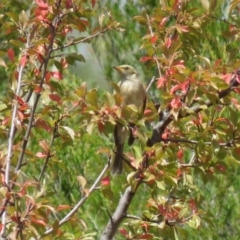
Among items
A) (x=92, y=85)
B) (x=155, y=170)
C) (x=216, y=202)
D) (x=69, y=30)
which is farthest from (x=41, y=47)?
(x=92, y=85)

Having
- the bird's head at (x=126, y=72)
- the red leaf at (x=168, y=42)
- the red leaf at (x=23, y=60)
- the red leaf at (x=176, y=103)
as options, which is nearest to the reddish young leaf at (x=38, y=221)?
the red leaf at (x=176, y=103)

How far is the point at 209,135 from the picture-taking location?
2863 millimetres

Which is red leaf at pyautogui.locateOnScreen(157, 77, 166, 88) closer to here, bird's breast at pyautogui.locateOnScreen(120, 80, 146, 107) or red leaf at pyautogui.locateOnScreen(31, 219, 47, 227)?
red leaf at pyautogui.locateOnScreen(31, 219, 47, 227)

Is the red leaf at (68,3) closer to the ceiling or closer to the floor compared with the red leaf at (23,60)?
closer to the ceiling

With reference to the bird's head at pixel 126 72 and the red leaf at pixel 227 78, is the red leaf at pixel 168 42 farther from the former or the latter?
the bird's head at pixel 126 72

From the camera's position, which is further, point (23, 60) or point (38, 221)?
point (23, 60)

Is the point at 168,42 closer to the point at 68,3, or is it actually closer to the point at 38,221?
the point at 68,3

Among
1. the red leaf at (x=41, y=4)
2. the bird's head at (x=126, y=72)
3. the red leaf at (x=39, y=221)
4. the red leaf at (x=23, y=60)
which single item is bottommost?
the bird's head at (x=126, y=72)

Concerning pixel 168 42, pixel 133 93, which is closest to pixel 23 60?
pixel 168 42

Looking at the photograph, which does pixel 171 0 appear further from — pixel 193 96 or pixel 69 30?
pixel 193 96

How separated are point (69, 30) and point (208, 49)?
7.59 ft

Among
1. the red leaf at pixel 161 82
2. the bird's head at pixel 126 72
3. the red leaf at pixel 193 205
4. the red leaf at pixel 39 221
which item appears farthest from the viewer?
the bird's head at pixel 126 72

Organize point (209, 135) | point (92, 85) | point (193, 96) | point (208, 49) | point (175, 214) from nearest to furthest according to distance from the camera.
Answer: point (193, 96) < point (209, 135) < point (175, 214) < point (208, 49) < point (92, 85)

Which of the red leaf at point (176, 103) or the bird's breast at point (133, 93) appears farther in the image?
the bird's breast at point (133, 93)
